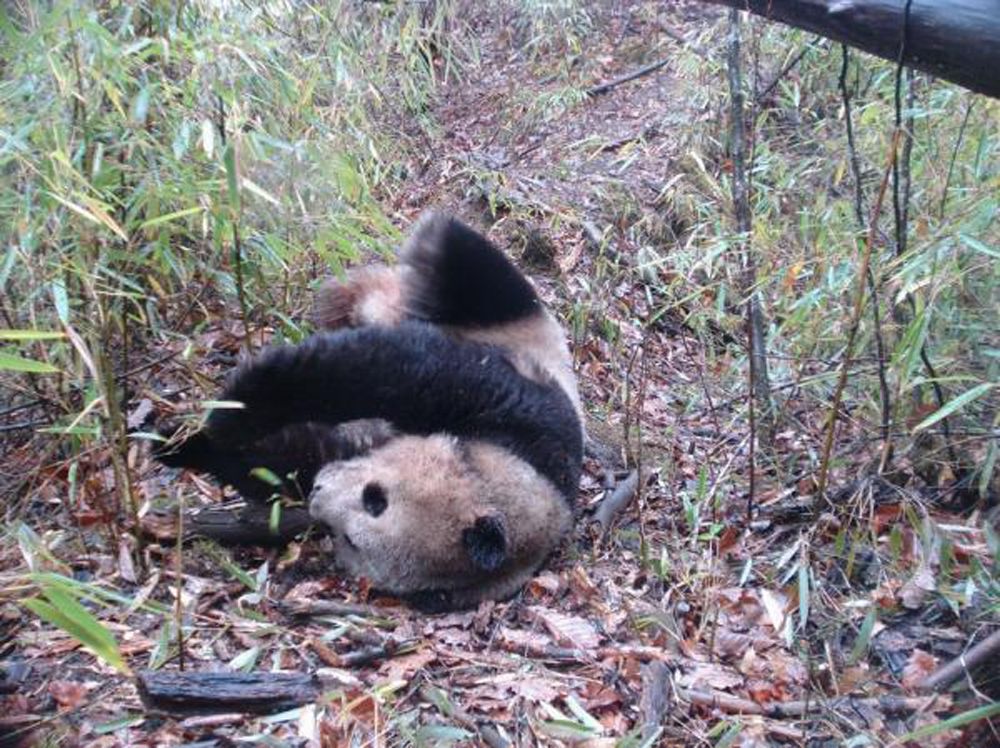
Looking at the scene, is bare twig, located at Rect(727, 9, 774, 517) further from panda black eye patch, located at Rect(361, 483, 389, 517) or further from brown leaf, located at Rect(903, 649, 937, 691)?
panda black eye patch, located at Rect(361, 483, 389, 517)

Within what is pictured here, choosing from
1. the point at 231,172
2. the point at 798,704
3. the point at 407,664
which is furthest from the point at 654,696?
the point at 231,172

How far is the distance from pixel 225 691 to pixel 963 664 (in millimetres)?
1861

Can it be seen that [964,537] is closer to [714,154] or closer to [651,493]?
[651,493]

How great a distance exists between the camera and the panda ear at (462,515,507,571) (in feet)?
9.51

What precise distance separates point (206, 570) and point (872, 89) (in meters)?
3.34

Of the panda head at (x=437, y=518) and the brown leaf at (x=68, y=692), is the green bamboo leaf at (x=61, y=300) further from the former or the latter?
the panda head at (x=437, y=518)

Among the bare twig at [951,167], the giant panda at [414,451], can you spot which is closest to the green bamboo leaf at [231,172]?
the giant panda at [414,451]

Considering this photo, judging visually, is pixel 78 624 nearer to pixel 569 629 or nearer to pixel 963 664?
pixel 569 629

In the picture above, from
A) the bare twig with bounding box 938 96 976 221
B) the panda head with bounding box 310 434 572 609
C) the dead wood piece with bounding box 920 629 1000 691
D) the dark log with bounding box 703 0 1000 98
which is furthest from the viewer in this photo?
the panda head with bounding box 310 434 572 609

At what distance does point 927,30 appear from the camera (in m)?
1.89

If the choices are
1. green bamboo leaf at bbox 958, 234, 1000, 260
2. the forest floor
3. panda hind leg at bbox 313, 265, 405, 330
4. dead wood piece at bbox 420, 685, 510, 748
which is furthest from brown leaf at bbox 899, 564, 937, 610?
panda hind leg at bbox 313, 265, 405, 330

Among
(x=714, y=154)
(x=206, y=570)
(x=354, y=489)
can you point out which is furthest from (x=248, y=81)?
(x=714, y=154)

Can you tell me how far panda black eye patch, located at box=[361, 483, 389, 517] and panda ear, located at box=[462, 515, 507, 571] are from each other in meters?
0.33

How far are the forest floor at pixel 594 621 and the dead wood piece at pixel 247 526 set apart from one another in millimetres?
50
